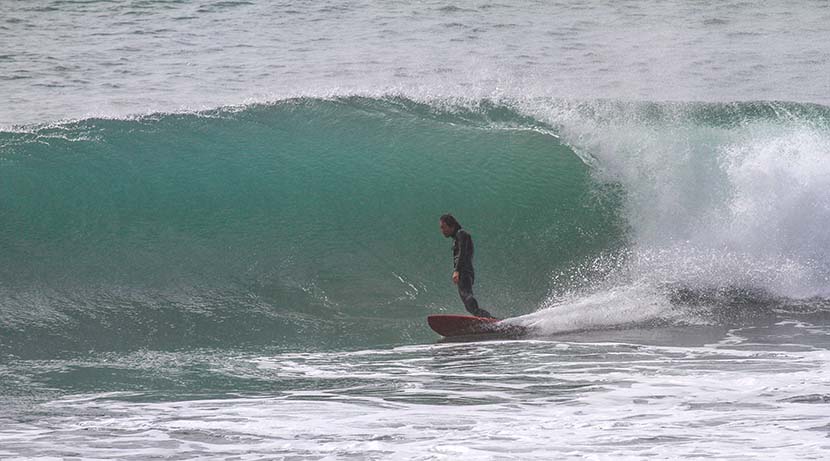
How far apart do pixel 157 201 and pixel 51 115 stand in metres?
4.56

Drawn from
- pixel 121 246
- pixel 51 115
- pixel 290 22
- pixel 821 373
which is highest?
pixel 290 22

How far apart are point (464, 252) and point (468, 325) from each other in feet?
2.13

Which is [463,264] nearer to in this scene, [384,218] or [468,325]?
[468,325]

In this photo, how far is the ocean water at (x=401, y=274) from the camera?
6.32 metres

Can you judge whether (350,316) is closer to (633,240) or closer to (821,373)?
(633,240)

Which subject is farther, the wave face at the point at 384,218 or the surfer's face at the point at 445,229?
the wave face at the point at 384,218

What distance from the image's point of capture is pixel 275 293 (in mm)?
9727

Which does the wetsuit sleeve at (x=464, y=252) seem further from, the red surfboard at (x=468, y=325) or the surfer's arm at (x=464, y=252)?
the red surfboard at (x=468, y=325)

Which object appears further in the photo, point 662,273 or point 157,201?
point 157,201

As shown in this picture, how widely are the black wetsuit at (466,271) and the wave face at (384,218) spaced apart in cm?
48

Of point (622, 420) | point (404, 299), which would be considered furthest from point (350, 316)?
point (622, 420)

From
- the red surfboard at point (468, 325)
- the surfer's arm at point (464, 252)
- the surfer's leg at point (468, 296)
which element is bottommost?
the red surfboard at point (468, 325)

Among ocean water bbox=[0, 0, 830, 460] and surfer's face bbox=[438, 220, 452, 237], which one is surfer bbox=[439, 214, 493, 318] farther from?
ocean water bbox=[0, 0, 830, 460]

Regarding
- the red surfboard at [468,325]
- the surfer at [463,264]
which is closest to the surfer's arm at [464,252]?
the surfer at [463,264]
